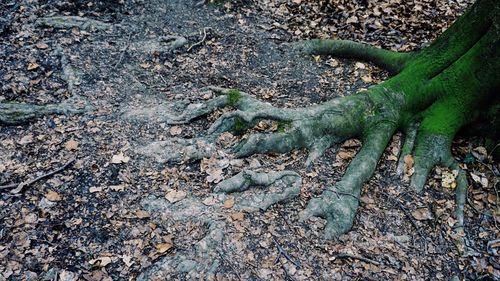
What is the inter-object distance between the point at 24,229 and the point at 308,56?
463 cm

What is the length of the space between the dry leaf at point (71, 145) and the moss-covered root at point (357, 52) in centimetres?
375

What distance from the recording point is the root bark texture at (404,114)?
14.8 ft

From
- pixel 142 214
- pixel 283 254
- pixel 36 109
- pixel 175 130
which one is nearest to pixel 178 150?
pixel 175 130

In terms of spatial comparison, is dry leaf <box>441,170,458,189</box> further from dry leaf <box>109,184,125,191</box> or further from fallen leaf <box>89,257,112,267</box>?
fallen leaf <box>89,257,112,267</box>

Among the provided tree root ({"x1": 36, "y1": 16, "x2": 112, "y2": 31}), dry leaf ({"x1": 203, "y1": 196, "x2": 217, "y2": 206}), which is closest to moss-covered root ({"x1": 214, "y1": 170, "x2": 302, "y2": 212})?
dry leaf ({"x1": 203, "y1": 196, "x2": 217, "y2": 206})

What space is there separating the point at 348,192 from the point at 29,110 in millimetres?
3865

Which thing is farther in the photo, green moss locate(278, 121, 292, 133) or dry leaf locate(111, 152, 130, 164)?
green moss locate(278, 121, 292, 133)

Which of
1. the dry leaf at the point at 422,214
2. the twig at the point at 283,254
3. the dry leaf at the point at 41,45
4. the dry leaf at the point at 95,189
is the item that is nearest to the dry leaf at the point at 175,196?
the dry leaf at the point at 95,189

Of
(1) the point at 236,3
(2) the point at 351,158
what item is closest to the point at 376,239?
(2) the point at 351,158

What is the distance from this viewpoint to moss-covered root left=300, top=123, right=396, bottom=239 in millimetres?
4121

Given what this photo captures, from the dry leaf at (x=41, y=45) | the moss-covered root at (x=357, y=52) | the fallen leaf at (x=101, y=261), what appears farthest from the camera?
the dry leaf at (x=41, y=45)

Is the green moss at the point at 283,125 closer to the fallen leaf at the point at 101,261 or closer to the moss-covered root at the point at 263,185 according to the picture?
the moss-covered root at the point at 263,185

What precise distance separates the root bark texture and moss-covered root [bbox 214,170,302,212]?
0.01 meters

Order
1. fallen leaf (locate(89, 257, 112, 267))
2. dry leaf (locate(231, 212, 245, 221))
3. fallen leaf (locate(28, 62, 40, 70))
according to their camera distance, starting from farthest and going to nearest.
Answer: fallen leaf (locate(28, 62, 40, 70))
dry leaf (locate(231, 212, 245, 221))
fallen leaf (locate(89, 257, 112, 267))
